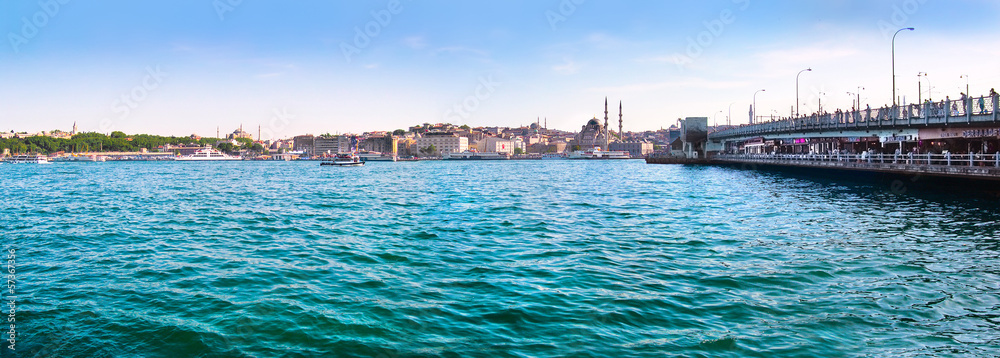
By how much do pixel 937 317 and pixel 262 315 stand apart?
832 centimetres

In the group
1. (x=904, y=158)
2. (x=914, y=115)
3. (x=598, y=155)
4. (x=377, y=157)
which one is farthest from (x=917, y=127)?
(x=598, y=155)

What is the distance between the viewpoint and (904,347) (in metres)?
6.03

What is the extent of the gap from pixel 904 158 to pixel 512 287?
31.4 meters

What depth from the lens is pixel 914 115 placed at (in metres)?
30.3

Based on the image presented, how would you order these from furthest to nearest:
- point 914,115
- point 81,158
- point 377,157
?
point 377,157 < point 81,158 < point 914,115

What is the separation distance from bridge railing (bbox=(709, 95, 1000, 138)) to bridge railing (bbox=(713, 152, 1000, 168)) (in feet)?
5.66

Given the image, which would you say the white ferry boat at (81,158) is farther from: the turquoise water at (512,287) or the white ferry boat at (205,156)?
the turquoise water at (512,287)

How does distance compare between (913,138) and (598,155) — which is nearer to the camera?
(913,138)

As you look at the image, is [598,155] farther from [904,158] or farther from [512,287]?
[512,287]

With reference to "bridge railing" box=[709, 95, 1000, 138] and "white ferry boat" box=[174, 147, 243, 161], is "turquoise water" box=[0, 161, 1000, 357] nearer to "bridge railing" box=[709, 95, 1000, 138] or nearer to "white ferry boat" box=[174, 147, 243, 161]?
"bridge railing" box=[709, 95, 1000, 138]

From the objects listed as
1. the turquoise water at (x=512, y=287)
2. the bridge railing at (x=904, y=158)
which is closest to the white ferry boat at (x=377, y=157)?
the bridge railing at (x=904, y=158)

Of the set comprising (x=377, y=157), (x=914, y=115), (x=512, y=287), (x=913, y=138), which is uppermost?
(x=377, y=157)

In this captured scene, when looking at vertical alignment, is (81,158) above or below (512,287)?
above

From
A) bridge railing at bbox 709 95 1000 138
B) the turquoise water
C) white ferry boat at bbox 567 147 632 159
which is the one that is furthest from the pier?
white ferry boat at bbox 567 147 632 159
